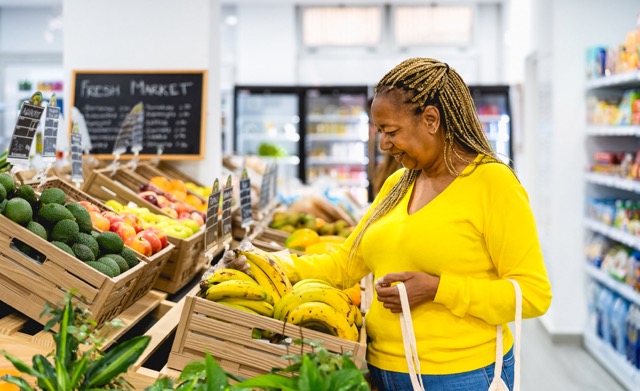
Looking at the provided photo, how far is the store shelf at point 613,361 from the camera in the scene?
4.61 metres

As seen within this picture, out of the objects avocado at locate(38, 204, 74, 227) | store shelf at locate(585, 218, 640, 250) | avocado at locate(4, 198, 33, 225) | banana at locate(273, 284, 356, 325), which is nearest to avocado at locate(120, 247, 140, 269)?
avocado at locate(38, 204, 74, 227)

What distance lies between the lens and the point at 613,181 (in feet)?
16.3

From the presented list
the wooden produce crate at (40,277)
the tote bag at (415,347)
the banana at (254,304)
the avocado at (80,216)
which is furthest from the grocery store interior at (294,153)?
the tote bag at (415,347)

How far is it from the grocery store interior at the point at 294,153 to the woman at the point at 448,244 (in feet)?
0.57

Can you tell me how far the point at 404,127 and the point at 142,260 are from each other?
Result: 0.93 metres

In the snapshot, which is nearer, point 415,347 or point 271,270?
point 415,347

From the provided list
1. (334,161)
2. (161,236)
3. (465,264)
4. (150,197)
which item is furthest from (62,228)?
(334,161)

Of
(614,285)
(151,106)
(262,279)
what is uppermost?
(151,106)

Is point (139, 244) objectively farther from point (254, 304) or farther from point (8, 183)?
point (254, 304)

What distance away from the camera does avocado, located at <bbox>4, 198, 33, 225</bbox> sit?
72.9 inches

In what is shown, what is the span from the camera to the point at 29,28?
36.2 ft

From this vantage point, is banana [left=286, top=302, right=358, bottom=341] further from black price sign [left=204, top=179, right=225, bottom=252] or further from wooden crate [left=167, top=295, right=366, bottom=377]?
black price sign [left=204, top=179, right=225, bottom=252]

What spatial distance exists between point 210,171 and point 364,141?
519 cm

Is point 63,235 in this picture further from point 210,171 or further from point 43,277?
point 210,171
